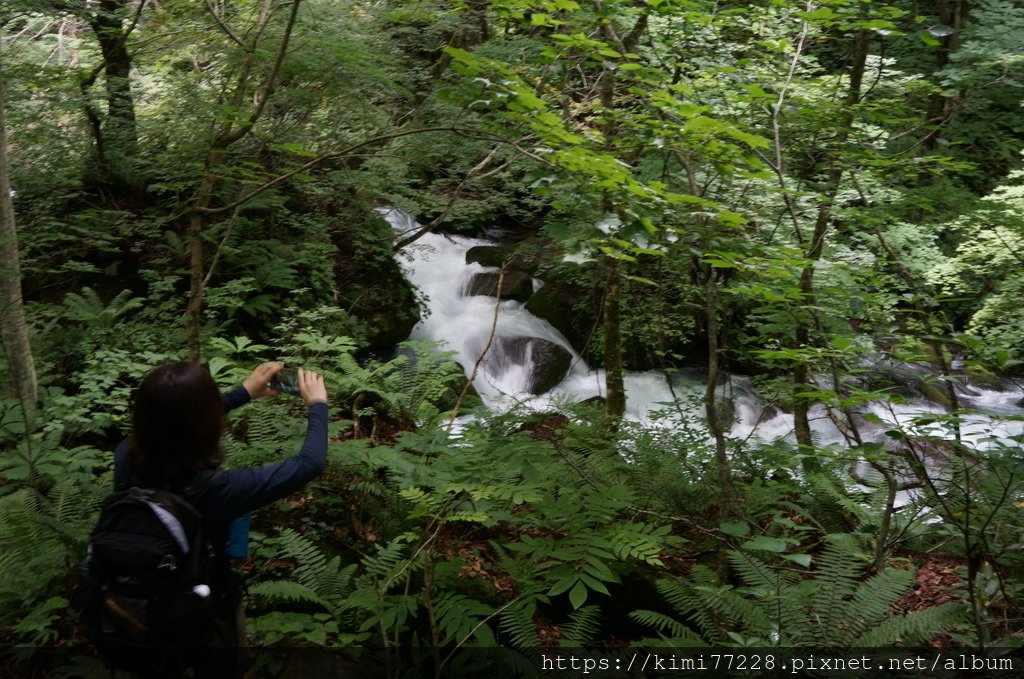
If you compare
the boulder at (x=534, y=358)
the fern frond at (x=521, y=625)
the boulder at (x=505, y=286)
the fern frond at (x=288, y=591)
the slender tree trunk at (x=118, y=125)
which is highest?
the slender tree trunk at (x=118, y=125)

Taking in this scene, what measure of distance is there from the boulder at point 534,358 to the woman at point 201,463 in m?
8.79

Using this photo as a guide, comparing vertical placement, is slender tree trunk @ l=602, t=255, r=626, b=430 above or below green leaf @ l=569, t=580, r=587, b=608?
below

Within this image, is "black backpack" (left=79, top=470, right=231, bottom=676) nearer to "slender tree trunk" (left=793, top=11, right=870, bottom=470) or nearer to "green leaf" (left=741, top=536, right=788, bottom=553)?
"green leaf" (left=741, top=536, right=788, bottom=553)

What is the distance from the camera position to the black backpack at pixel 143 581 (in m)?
1.95

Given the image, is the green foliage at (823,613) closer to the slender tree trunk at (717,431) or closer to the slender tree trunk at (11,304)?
the slender tree trunk at (717,431)

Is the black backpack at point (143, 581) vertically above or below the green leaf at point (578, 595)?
above

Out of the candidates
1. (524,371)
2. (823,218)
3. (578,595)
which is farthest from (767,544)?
(524,371)

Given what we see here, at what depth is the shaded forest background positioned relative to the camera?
3273mm

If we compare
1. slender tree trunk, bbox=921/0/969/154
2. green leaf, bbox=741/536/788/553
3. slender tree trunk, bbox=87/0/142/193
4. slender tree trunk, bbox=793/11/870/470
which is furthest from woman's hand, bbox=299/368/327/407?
slender tree trunk, bbox=921/0/969/154

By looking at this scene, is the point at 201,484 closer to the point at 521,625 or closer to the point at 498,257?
the point at 521,625

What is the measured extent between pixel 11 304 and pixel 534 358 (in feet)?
25.5

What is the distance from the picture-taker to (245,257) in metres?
8.12

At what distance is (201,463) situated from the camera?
7.12 feet

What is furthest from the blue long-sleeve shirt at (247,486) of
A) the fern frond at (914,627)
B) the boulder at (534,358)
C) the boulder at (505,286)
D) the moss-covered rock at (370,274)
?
the boulder at (505,286)
